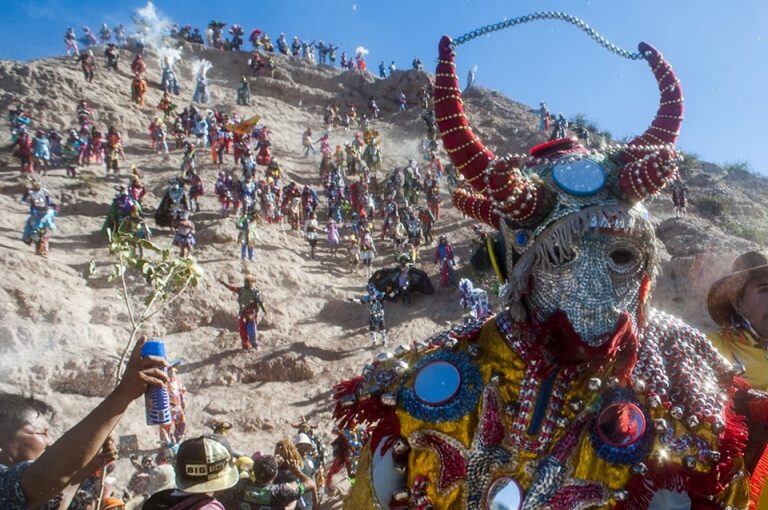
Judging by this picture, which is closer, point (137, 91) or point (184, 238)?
point (184, 238)

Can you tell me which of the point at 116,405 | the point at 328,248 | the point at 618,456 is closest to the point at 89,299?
the point at 328,248

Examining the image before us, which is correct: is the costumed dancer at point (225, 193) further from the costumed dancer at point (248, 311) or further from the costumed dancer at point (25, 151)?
the costumed dancer at point (248, 311)

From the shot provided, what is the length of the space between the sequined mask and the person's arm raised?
64.9 inches

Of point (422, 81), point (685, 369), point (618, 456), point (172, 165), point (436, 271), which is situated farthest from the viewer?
point (422, 81)

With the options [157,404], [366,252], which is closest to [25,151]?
[366,252]

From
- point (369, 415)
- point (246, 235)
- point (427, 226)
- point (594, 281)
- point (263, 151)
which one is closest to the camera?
point (594, 281)

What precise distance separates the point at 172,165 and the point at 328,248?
7.86 metres

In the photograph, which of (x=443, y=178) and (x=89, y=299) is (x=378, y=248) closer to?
(x=443, y=178)

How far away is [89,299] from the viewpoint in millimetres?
13164

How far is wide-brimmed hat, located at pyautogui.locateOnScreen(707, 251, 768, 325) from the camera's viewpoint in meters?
Result: 2.98

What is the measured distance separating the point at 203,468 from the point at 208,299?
11.3 m

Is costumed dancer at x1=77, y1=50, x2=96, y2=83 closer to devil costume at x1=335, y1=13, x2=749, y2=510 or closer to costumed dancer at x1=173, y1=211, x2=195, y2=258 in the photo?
costumed dancer at x1=173, y1=211, x2=195, y2=258

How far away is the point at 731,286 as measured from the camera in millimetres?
3039

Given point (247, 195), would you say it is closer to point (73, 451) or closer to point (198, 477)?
point (198, 477)
